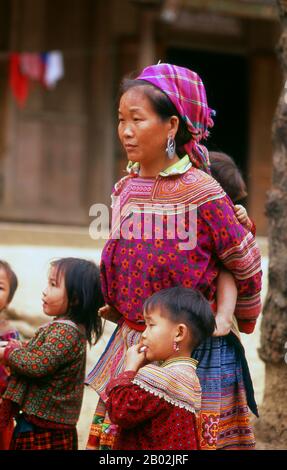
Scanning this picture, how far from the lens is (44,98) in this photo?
11273 millimetres

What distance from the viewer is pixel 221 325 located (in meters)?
2.89

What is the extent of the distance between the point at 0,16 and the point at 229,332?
8846 mm

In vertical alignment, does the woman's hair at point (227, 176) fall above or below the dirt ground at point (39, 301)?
above

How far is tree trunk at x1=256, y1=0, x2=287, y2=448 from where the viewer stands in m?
4.19

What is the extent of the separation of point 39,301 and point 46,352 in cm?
320

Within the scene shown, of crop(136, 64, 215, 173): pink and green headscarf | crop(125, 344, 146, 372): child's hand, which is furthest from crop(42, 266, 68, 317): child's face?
crop(136, 64, 215, 173): pink and green headscarf

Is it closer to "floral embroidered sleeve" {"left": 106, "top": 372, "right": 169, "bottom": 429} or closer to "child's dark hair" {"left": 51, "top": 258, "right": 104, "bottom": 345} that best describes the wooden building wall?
"child's dark hair" {"left": 51, "top": 258, "right": 104, "bottom": 345}

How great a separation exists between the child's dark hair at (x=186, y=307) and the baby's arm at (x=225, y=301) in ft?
0.28

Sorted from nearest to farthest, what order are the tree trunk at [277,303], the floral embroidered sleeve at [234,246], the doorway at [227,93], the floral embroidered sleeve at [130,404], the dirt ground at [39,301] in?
the floral embroidered sleeve at [130,404]
the floral embroidered sleeve at [234,246]
the tree trunk at [277,303]
the dirt ground at [39,301]
the doorway at [227,93]

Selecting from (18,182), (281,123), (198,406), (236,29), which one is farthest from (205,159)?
(236,29)

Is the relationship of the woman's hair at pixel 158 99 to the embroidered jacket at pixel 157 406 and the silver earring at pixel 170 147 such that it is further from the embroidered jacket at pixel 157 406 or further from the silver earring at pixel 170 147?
the embroidered jacket at pixel 157 406

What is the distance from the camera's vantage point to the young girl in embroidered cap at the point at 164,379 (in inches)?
108

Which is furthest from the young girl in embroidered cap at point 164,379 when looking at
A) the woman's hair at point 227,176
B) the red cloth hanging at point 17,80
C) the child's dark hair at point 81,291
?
the red cloth hanging at point 17,80

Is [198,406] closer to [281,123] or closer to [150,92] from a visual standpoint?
[150,92]
